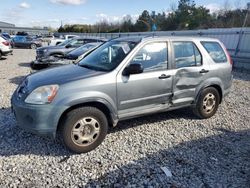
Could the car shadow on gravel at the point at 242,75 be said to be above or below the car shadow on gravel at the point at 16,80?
above

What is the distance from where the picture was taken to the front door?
11.8 feet

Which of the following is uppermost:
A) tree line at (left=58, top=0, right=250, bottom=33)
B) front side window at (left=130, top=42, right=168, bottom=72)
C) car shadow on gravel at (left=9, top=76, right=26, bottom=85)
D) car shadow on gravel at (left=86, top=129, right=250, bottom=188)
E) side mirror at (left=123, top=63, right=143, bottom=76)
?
tree line at (left=58, top=0, right=250, bottom=33)

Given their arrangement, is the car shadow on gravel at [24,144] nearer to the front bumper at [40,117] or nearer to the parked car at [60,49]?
the front bumper at [40,117]

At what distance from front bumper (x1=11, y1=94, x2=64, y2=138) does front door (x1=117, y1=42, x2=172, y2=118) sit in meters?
1.03

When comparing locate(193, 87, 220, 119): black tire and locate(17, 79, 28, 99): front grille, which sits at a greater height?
locate(17, 79, 28, 99): front grille

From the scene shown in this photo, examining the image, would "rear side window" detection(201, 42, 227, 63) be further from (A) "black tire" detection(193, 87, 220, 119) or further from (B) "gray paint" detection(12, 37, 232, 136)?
(A) "black tire" detection(193, 87, 220, 119)

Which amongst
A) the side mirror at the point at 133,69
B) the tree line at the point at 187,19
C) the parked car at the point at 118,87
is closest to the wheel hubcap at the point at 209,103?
the parked car at the point at 118,87

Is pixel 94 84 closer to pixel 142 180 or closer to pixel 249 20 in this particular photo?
pixel 142 180

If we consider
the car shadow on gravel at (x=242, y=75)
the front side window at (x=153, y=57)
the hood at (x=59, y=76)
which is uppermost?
the front side window at (x=153, y=57)

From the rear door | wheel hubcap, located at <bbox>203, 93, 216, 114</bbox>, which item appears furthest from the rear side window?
wheel hubcap, located at <bbox>203, 93, 216, 114</bbox>

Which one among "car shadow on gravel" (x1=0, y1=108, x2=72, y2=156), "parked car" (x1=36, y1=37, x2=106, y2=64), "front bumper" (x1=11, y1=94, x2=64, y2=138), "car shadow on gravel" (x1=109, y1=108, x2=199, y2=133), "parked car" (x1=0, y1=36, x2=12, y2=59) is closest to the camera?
"front bumper" (x1=11, y1=94, x2=64, y2=138)

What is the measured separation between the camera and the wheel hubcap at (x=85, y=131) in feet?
11.0

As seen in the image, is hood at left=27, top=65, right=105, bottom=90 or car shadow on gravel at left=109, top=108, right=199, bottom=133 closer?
hood at left=27, top=65, right=105, bottom=90

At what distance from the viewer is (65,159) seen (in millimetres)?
3301
